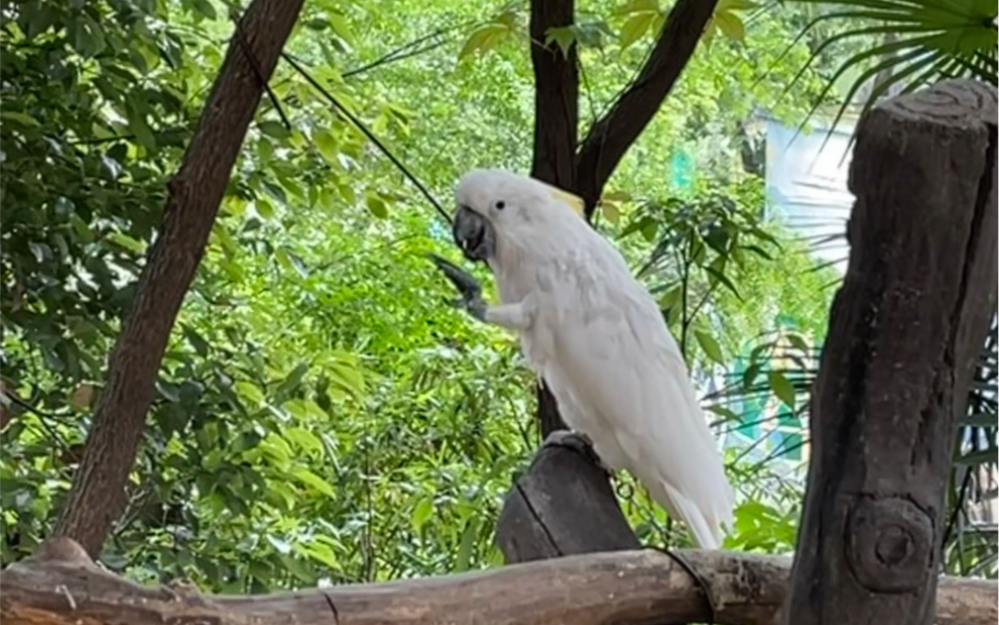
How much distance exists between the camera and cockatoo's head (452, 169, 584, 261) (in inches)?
44.0

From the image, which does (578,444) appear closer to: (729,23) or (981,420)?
(981,420)

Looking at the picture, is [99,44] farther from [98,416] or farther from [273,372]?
[273,372]

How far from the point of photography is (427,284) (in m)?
2.08

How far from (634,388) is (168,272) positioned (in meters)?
0.42

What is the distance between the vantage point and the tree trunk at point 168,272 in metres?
1.03

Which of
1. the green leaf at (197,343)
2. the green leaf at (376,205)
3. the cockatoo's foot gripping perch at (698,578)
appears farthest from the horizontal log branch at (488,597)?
the green leaf at (376,205)

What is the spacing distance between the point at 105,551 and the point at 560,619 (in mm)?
617

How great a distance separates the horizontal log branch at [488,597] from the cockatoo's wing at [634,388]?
0.73 feet

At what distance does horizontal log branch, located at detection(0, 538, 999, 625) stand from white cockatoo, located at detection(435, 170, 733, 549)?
23 cm

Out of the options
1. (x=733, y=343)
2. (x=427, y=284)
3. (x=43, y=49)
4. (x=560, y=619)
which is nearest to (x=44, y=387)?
(x=43, y=49)

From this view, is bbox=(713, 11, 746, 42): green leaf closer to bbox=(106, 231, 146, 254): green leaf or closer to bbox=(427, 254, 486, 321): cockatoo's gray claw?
bbox=(427, 254, 486, 321): cockatoo's gray claw

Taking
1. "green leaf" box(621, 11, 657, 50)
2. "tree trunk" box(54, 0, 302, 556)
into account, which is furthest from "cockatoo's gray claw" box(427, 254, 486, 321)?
"green leaf" box(621, 11, 657, 50)

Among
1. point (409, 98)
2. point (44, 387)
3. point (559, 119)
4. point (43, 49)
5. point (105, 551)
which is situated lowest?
point (105, 551)

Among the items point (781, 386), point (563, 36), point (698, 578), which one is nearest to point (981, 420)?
point (781, 386)
